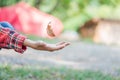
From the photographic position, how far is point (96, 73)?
7.46m

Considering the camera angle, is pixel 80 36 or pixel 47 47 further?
pixel 80 36

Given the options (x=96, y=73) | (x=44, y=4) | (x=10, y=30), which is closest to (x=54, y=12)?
(x=44, y=4)

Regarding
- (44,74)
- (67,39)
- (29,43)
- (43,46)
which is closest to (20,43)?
(29,43)

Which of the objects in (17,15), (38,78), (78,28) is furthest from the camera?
(78,28)

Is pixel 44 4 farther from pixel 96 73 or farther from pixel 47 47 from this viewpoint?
pixel 47 47

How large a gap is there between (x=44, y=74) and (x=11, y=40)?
2.11 metres

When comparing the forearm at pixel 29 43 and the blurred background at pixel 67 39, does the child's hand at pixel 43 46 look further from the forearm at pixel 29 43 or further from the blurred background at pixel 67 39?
the blurred background at pixel 67 39

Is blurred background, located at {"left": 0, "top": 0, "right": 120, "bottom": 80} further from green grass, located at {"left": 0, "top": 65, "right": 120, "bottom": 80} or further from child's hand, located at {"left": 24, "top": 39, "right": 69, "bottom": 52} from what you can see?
child's hand, located at {"left": 24, "top": 39, "right": 69, "bottom": 52}

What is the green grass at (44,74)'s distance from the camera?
20.8 feet

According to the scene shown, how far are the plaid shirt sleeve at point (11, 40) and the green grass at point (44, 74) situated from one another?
1.23 m

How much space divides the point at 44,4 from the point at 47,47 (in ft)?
61.1

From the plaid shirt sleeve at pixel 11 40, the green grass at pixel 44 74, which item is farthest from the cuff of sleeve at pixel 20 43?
the green grass at pixel 44 74

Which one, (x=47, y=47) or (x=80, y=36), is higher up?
(x=80, y=36)

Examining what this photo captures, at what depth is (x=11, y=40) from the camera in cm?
475
